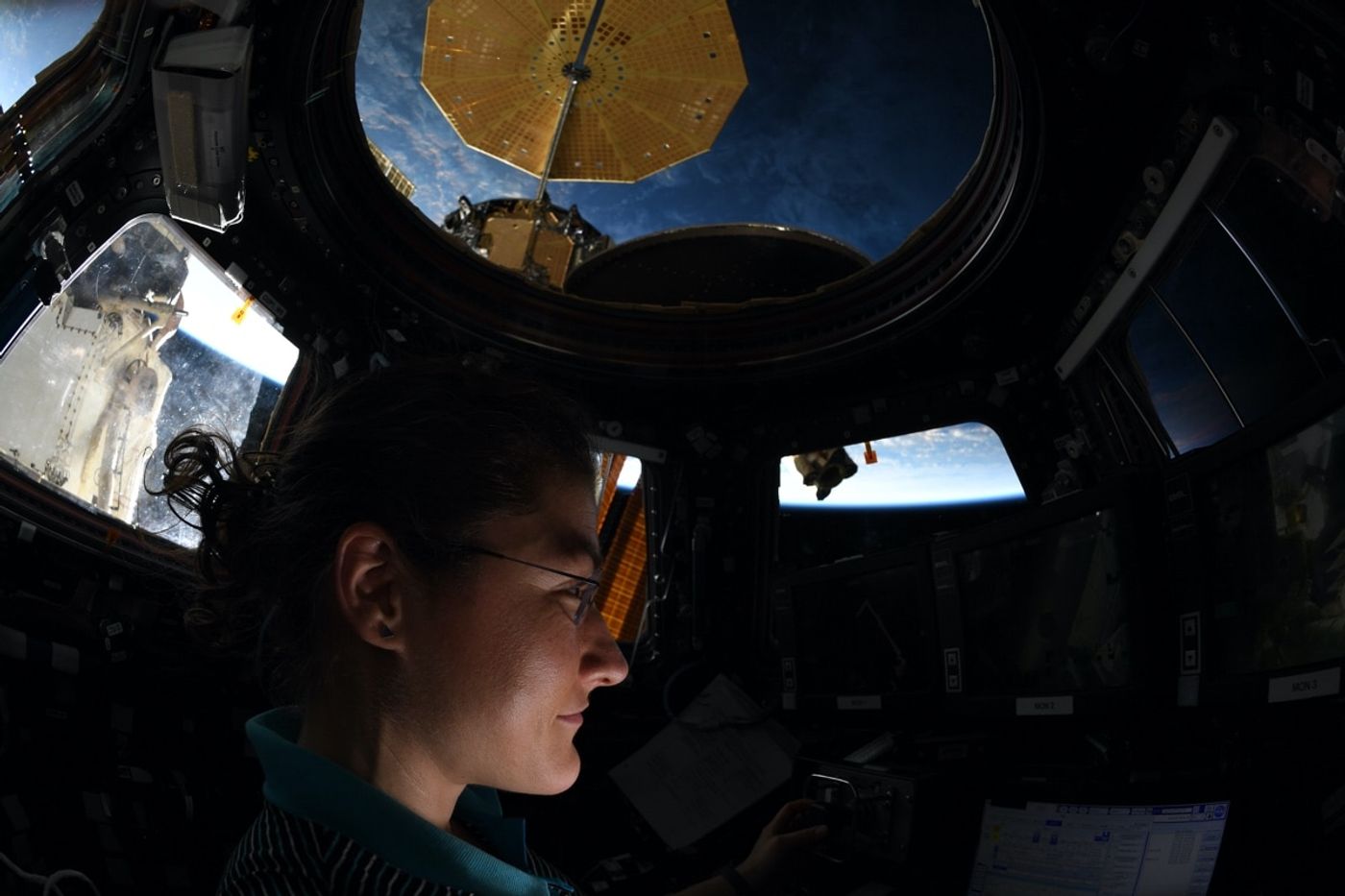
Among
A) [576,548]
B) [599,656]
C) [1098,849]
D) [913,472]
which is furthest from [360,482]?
[913,472]

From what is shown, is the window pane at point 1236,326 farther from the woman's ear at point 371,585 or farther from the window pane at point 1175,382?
the woman's ear at point 371,585

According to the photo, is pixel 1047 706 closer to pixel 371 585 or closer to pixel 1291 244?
pixel 1291 244

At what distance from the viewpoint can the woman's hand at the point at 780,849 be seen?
8.64ft

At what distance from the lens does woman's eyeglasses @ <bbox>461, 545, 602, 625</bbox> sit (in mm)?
1310

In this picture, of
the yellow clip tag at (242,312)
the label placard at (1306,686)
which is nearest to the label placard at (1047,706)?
the label placard at (1306,686)

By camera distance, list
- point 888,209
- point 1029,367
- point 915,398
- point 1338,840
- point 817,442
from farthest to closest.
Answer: point 888,209 < point 817,442 < point 915,398 < point 1029,367 < point 1338,840

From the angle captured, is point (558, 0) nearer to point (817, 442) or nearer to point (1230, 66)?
point (817, 442)

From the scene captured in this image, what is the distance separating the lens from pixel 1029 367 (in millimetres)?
3746

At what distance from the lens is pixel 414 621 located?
1.28 m

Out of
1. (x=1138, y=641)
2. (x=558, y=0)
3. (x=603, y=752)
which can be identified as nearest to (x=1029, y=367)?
(x=1138, y=641)

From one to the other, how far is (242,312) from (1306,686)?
11.6 ft

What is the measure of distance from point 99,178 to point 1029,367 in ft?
10.8

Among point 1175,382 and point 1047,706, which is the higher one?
point 1175,382

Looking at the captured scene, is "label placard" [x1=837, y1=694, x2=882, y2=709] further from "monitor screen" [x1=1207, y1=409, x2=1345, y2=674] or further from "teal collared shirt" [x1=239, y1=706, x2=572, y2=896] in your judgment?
"teal collared shirt" [x1=239, y1=706, x2=572, y2=896]
